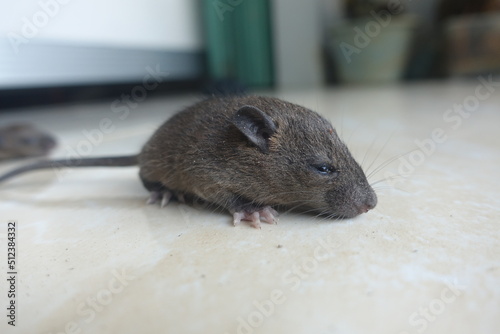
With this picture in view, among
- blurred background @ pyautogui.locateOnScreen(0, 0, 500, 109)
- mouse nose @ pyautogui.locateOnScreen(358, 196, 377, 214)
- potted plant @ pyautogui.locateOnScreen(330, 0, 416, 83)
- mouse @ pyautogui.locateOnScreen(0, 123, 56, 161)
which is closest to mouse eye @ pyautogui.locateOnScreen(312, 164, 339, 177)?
mouse nose @ pyautogui.locateOnScreen(358, 196, 377, 214)

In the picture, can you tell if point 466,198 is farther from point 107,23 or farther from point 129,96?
point 129,96

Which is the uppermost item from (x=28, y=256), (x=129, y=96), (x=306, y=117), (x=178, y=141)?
(x=306, y=117)

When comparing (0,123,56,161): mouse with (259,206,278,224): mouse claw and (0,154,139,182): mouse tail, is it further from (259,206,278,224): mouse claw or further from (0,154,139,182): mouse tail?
(259,206,278,224): mouse claw

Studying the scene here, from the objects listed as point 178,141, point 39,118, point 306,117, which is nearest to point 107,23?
point 39,118

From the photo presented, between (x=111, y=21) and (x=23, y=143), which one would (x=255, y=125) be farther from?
(x=111, y=21)

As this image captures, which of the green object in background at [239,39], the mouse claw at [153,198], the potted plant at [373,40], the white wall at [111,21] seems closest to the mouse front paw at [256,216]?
the mouse claw at [153,198]
